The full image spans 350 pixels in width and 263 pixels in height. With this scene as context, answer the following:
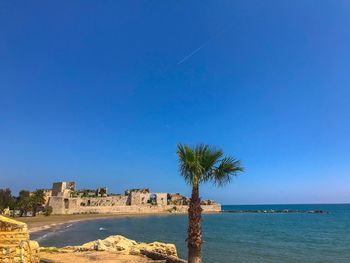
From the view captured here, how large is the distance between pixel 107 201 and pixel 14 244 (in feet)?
369

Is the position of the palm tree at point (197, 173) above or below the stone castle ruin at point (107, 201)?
below

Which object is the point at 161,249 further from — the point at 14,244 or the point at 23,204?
the point at 23,204

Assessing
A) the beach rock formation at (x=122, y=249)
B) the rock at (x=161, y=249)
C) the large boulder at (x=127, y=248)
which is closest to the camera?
the beach rock formation at (x=122, y=249)

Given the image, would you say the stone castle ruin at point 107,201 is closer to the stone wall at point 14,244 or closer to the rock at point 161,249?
the rock at point 161,249

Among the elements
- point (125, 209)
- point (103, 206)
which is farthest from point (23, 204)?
point (125, 209)

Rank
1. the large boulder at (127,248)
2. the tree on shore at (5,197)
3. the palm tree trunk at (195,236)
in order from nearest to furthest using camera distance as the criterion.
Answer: the palm tree trunk at (195,236) < the large boulder at (127,248) < the tree on shore at (5,197)

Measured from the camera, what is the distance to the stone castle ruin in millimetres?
98188

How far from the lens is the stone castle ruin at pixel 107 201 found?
3866 inches

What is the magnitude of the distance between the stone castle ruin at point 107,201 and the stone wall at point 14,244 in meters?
91.7

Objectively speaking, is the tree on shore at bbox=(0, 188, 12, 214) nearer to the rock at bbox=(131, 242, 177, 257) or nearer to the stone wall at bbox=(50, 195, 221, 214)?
the stone wall at bbox=(50, 195, 221, 214)

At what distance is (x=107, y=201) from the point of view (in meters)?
117

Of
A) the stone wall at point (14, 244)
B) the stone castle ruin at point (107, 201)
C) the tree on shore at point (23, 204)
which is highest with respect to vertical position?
the stone castle ruin at point (107, 201)

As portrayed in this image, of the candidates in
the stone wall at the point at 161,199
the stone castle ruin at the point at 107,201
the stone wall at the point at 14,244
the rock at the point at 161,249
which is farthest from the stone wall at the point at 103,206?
the stone wall at the point at 14,244

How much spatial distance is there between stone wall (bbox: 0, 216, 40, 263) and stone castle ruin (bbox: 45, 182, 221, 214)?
9166 cm
